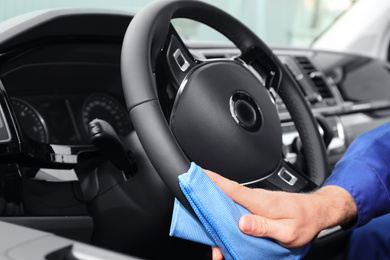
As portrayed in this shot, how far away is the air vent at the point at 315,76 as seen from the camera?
2322mm

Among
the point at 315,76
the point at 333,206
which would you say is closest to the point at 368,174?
the point at 333,206

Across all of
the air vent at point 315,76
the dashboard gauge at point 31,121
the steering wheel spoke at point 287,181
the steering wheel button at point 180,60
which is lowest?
the air vent at point 315,76

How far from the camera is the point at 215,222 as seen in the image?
788 millimetres

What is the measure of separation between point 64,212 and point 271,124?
0.53 m

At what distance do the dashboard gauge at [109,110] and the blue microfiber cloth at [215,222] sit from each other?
714 millimetres

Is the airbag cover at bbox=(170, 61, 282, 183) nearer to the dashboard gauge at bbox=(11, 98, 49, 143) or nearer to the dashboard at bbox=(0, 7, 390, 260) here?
the dashboard at bbox=(0, 7, 390, 260)

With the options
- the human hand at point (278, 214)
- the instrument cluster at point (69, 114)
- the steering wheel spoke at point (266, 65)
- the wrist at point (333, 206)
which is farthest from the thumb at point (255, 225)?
the instrument cluster at point (69, 114)

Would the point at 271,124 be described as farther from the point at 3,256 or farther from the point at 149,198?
the point at 3,256

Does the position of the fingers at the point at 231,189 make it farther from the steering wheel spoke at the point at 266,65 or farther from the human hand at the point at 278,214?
the steering wheel spoke at the point at 266,65

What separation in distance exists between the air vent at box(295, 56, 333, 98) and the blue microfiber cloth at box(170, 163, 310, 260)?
1.56 meters

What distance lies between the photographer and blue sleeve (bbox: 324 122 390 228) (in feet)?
3.38

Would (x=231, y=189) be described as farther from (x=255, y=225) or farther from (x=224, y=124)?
(x=224, y=124)

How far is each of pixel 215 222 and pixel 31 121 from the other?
0.79m

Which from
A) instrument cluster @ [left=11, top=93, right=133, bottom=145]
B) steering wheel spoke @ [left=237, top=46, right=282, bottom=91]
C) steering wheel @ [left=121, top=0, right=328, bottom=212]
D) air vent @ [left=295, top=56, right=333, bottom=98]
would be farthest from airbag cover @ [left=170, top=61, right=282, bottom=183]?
air vent @ [left=295, top=56, right=333, bottom=98]
